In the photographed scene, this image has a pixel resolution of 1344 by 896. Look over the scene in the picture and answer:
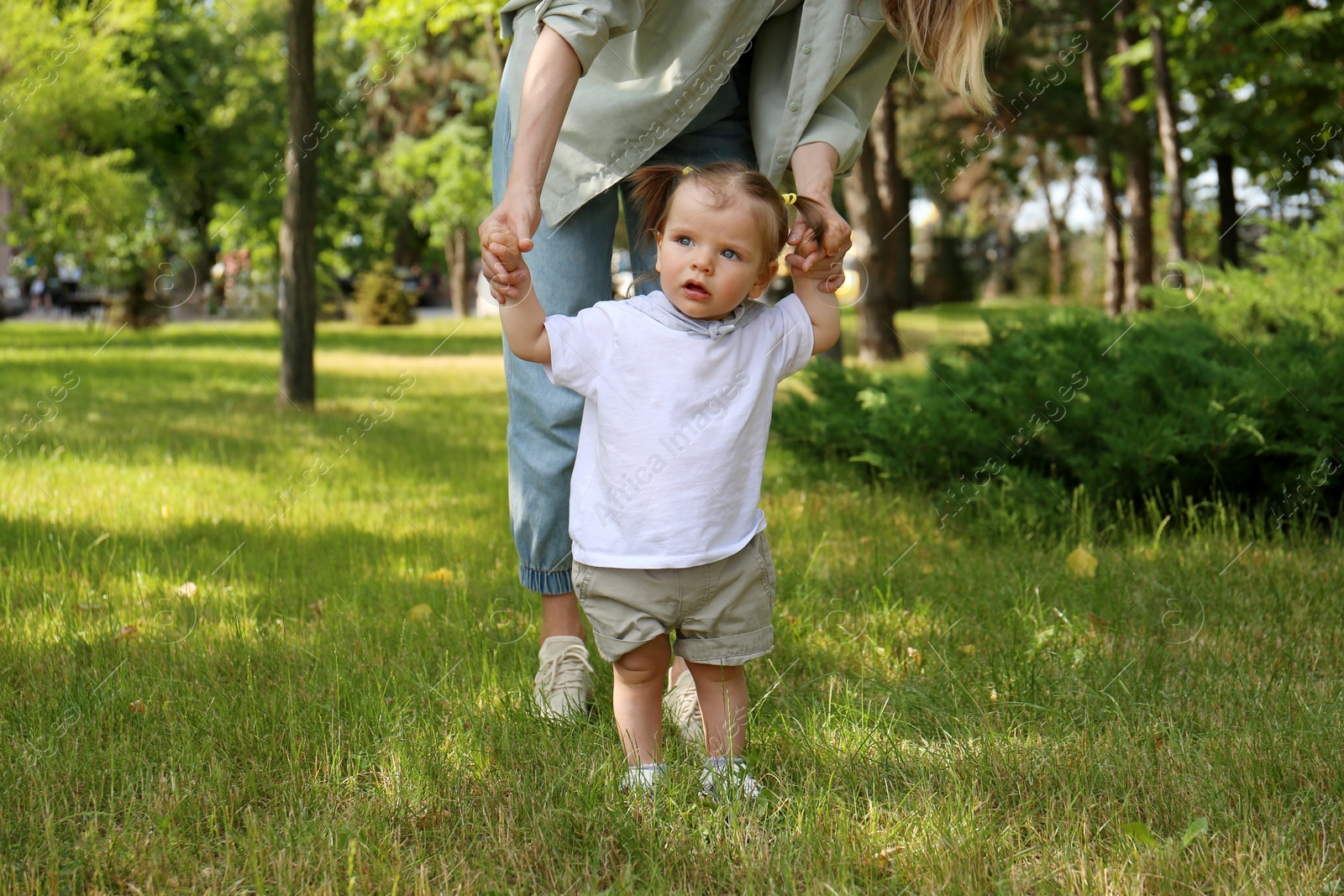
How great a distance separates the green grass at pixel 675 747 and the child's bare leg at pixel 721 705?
8cm

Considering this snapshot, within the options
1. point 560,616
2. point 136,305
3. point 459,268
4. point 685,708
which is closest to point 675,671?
point 685,708

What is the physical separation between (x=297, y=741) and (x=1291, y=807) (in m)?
1.84

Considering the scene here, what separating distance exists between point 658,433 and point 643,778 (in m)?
0.62

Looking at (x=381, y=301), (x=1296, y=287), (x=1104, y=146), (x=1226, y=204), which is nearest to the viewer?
(x=1296, y=287)

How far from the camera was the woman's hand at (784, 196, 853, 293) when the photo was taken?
214 cm

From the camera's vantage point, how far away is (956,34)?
7.61ft

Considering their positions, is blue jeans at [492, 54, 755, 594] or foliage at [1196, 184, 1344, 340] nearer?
blue jeans at [492, 54, 755, 594]

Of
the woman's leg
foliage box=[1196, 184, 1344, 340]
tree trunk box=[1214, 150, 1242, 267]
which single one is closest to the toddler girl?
the woman's leg

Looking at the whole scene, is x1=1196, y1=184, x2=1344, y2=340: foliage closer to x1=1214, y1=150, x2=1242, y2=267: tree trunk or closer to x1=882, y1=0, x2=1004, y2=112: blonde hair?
x1=882, y1=0, x2=1004, y2=112: blonde hair

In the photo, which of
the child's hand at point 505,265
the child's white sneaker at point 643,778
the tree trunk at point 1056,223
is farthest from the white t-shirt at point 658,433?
the tree trunk at point 1056,223

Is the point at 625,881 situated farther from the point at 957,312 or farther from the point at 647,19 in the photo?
the point at 957,312

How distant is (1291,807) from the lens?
2035 mm

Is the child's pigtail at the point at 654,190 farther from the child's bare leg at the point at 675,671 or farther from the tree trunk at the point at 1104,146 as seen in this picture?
the tree trunk at the point at 1104,146

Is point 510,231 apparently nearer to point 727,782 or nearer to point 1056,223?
point 727,782
